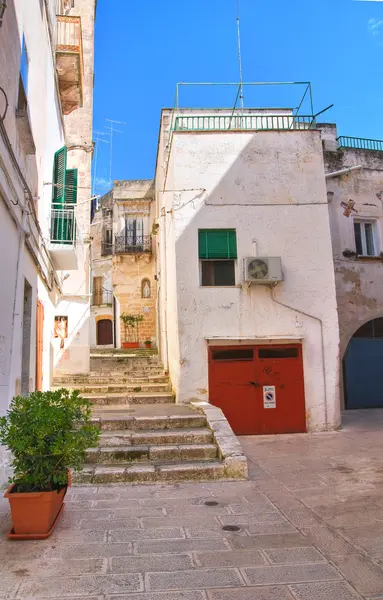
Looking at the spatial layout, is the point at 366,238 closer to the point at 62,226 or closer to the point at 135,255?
the point at 62,226

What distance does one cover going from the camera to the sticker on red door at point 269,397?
1027 centimetres

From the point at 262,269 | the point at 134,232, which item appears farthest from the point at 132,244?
the point at 262,269

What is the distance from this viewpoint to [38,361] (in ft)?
32.1

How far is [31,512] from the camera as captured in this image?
13.8 ft

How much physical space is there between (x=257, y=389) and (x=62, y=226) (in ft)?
19.2

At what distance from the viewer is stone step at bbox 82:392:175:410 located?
10281 mm

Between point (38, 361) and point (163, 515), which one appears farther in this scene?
point (38, 361)

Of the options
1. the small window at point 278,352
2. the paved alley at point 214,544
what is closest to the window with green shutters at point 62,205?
the small window at point 278,352

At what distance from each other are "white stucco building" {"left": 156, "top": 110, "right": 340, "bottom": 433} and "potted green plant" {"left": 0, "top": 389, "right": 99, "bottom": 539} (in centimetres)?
590

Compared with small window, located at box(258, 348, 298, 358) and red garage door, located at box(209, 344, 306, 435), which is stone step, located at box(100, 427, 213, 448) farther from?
small window, located at box(258, 348, 298, 358)

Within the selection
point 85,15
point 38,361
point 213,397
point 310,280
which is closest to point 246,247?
point 310,280

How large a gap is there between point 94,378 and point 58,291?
9.49 feet

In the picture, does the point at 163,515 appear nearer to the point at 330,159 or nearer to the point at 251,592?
the point at 251,592

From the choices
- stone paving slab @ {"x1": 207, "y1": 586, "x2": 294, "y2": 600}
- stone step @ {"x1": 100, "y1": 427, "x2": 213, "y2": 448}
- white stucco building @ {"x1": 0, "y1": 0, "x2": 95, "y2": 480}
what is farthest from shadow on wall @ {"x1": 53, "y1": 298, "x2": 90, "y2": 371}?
stone paving slab @ {"x1": 207, "y1": 586, "x2": 294, "y2": 600}
